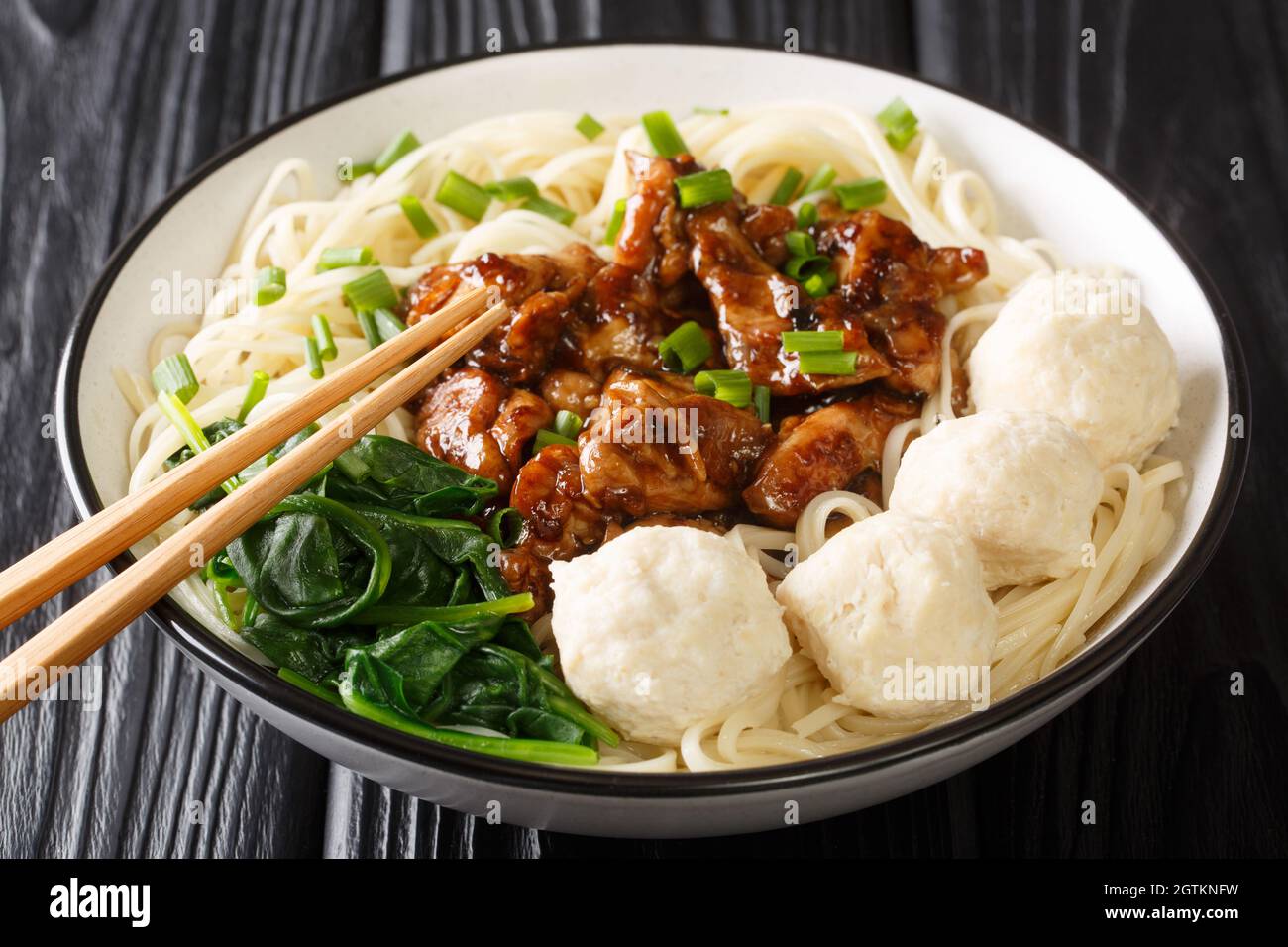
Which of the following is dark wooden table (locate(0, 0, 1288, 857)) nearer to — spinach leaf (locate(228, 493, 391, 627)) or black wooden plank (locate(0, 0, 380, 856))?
black wooden plank (locate(0, 0, 380, 856))

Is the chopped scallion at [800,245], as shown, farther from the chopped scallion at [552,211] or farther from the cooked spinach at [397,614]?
the cooked spinach at [397,614]

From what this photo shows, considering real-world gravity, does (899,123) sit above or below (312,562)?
above

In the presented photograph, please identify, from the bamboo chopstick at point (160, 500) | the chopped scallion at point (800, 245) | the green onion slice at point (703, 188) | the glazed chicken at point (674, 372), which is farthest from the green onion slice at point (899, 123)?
the bamboo chopstick at point (160, 500)

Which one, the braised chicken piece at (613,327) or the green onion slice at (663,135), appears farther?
the green onion slice at (663,135)

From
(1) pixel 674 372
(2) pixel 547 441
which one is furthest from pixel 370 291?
→ (1) pixel 674 372

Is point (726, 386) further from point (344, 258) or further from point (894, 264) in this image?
point (344, 258)

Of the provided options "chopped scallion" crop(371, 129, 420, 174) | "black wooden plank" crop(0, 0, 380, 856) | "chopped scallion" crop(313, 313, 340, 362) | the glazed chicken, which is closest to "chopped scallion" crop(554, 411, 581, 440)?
the glazed chicken
